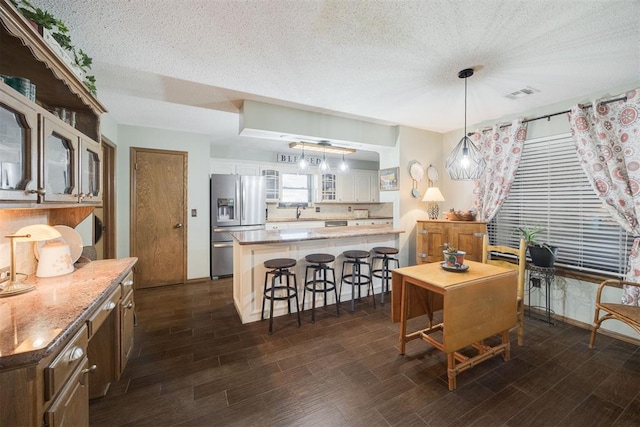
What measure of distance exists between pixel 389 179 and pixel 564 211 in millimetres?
2111

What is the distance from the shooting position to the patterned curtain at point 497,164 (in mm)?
3257

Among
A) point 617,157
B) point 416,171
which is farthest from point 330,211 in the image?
point 617,157

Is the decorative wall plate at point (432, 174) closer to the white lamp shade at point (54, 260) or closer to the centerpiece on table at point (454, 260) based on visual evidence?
the centerpiece on table at point (454, 260)

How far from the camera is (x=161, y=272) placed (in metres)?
4.02

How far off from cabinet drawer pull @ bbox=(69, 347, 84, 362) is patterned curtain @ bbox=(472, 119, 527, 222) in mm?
4116

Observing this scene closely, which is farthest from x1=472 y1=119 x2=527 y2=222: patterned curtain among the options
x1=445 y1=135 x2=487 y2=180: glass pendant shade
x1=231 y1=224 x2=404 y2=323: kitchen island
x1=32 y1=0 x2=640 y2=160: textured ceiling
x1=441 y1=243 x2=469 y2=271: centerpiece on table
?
x1=441 y1=243 x2=469 y2=271: centerpiece on table

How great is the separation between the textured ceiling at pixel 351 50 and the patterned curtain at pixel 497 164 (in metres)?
0.35

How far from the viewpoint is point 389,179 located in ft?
13.4

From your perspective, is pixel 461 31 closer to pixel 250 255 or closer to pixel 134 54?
pixel 134 54

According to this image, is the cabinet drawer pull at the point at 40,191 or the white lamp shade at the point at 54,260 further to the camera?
the white lamp shade at the point at 54,260

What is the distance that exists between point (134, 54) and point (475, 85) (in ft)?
10.0

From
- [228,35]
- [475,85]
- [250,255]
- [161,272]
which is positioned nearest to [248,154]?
[161,272]

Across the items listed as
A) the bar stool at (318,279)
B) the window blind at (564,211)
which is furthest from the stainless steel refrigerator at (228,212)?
the window blind at (564,211)

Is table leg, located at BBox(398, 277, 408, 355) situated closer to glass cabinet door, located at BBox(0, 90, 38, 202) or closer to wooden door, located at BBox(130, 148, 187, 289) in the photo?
glass cabinet door, located at BBox(0, 90, 38, 202)
